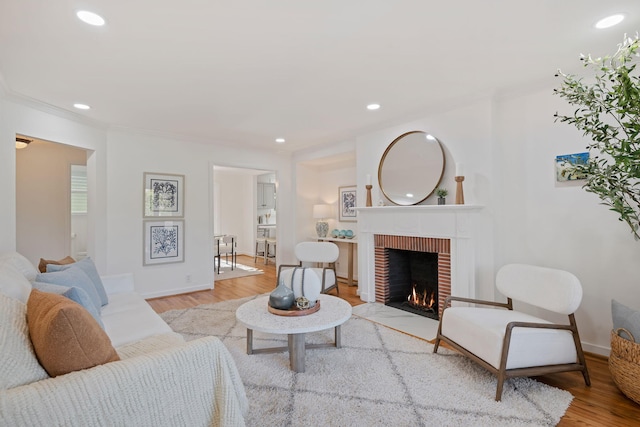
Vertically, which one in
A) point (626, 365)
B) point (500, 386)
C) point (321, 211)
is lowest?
point (500, 386)

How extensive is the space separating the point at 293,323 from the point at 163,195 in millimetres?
3327

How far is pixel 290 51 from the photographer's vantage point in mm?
2328

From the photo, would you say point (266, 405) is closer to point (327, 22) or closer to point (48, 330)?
point (48, 330)

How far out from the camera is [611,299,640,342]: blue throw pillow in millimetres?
2076

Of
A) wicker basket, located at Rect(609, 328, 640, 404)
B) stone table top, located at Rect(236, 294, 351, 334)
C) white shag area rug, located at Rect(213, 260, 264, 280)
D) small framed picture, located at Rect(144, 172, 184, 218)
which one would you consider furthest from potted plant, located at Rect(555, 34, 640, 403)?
white shag area rug, located at Rect(213, 260, 264, 280)

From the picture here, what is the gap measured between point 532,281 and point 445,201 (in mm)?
1285

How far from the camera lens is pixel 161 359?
1.33m

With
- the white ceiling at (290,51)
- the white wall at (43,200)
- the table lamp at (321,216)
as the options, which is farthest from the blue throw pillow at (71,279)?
the table lamp at (321,216)

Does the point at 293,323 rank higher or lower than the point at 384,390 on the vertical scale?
higher

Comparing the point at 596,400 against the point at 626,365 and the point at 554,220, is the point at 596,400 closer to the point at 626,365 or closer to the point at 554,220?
Result: the point at 626,365

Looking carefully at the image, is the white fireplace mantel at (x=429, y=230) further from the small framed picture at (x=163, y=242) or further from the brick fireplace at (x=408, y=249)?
the small framed picture at (x=163, y=242)

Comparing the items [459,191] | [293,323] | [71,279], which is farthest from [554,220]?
[71,279]

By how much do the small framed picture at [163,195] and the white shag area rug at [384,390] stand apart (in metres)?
2.50

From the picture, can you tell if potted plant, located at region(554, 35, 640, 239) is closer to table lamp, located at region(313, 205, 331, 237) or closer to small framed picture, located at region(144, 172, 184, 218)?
table lamp, located at region(313, 205, 331, 237)
